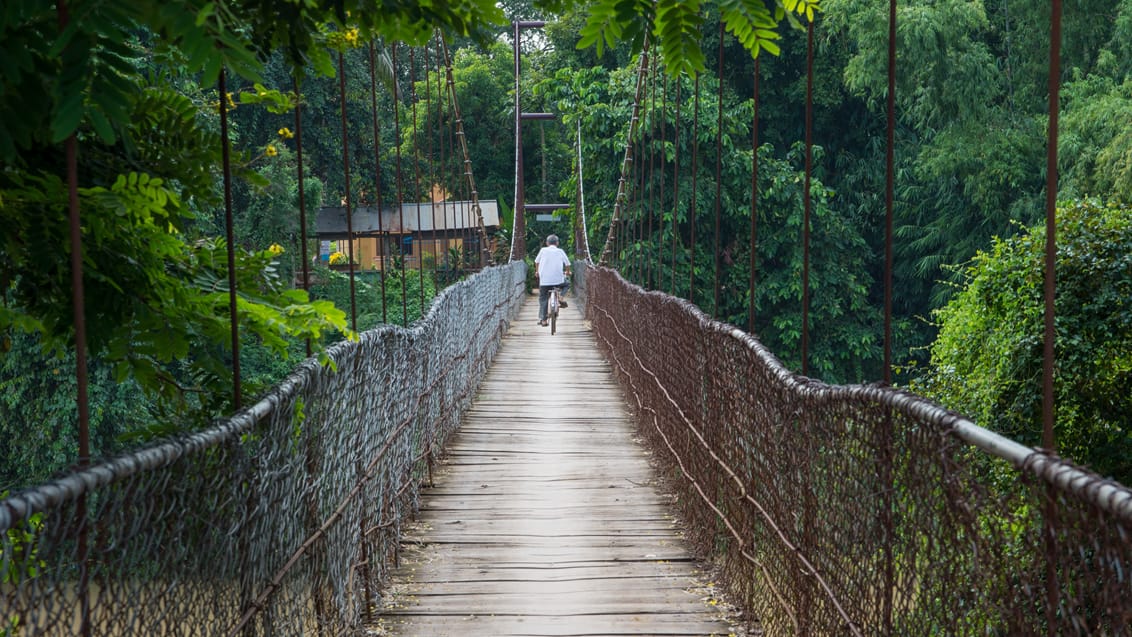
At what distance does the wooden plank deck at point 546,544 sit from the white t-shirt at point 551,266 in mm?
5962

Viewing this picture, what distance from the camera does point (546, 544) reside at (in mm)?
4836

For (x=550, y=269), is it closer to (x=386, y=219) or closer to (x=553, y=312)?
(x=553, y=312)

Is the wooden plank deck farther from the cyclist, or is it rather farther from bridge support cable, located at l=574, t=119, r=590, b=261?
bridge support cable, located at l=574, t=119, r=590, b=261

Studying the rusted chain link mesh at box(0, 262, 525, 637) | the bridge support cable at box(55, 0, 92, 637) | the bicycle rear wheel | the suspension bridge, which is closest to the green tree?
the suspension bridge

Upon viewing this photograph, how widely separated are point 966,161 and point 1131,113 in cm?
429

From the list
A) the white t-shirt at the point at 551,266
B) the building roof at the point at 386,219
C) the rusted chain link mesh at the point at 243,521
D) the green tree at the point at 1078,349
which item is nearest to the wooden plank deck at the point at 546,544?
the rusted chain link mesh at the point at 243,521

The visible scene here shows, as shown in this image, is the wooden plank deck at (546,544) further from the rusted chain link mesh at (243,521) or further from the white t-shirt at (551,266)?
the white t-shirt at (551,266)

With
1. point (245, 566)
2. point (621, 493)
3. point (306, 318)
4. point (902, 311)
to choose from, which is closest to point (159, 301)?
point (306, 318)

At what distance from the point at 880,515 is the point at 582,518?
3085 millimetres

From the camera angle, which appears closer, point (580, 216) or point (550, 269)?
point (550, 269)

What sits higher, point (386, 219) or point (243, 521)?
point (386, 219)

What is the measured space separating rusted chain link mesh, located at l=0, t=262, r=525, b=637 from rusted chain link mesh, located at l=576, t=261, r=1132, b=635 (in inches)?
46.5

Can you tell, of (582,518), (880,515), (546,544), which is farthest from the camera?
(582,518)

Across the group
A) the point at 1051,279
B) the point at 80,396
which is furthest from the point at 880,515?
the point at 80,396
